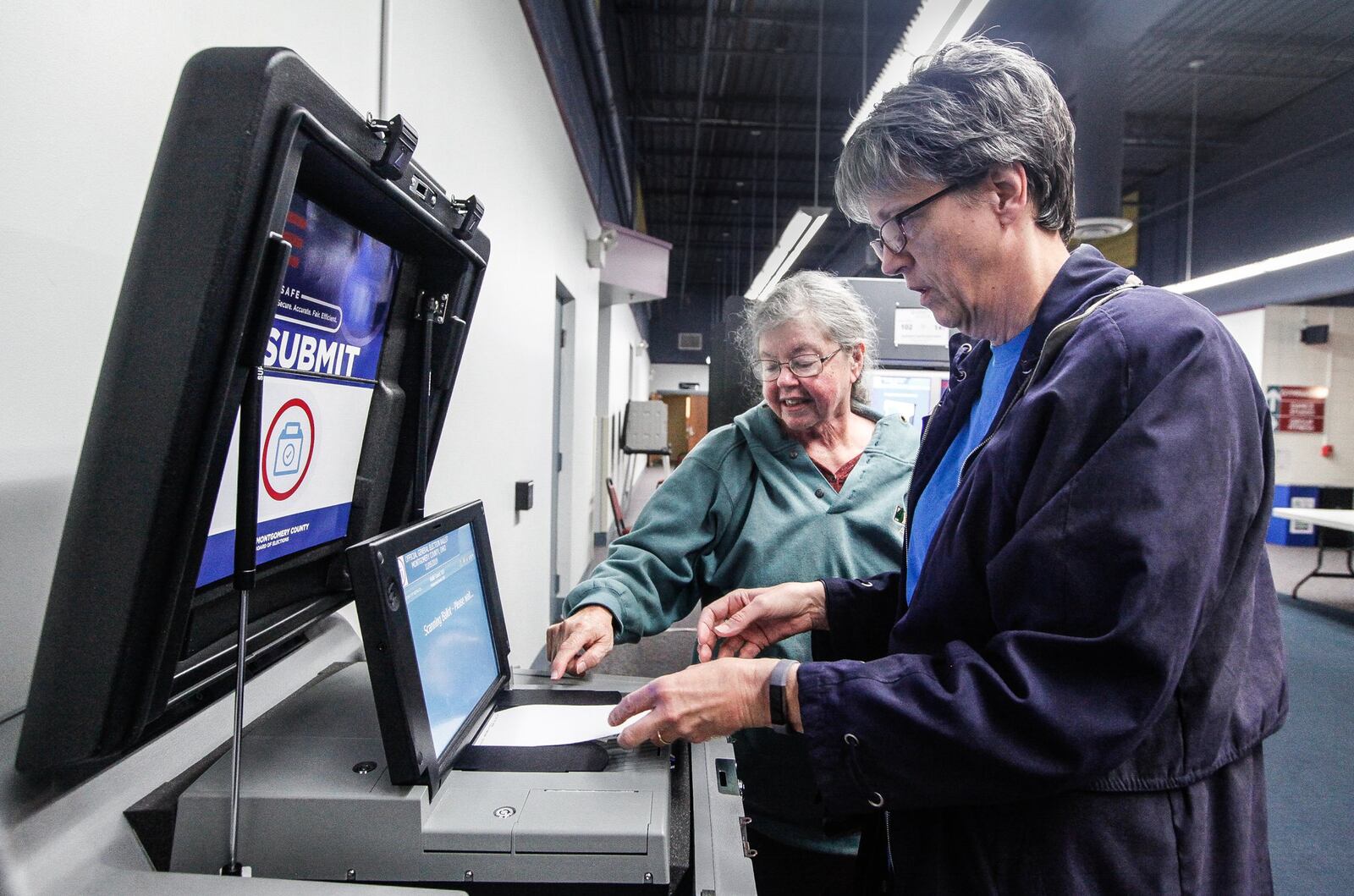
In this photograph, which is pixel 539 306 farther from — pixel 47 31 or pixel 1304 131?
pixel 1304 131

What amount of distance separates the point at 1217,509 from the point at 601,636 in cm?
66

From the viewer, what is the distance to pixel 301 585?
28.4 inches

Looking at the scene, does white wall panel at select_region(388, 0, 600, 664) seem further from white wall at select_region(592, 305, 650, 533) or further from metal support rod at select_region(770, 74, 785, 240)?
metal support rod at select_region(770, 74, 785, 240)

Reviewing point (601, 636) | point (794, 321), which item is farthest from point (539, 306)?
point (601, 636)

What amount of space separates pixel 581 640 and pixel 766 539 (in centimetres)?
41

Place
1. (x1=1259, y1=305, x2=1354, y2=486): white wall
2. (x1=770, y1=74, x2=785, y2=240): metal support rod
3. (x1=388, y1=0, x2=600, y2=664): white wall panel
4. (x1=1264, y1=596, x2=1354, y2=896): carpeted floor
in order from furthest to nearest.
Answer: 1. (x1=1259, y1=305, x2=1354, y2=486): white wall
2. (x1=770, y1=74, x2=785, y2=240): metal support rod
3. (x1=1264, y1=596, x2=1354, y2=896): carpeted floor
4. (x1=388, y1=0, x2=600, y2=664): white wall panel

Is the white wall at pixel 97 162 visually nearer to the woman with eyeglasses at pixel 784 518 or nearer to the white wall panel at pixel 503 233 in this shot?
the white wall panel at pixel 503 233

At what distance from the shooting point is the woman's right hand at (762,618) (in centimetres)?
95

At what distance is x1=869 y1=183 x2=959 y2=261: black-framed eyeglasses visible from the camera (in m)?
0.73

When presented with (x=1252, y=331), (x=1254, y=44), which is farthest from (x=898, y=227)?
(x=1252, y=331)

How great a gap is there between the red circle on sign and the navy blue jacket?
1.59 ft

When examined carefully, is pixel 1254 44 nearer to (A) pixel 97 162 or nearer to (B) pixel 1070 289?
(B) pixel 1070 289

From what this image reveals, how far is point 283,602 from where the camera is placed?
0.69m

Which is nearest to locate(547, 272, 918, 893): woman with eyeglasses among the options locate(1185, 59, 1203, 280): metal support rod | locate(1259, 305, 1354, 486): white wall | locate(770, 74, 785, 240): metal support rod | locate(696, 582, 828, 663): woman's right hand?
locate(696, 582, 828, 663): woman's right hand
